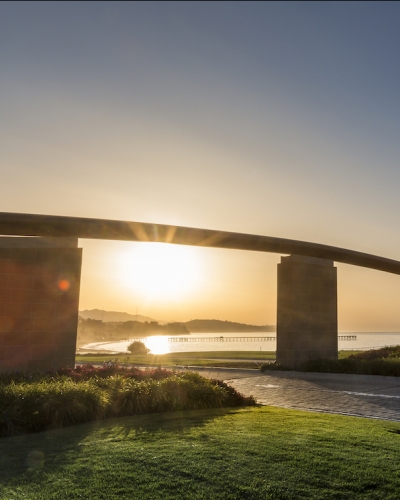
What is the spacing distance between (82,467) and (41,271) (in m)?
9.89

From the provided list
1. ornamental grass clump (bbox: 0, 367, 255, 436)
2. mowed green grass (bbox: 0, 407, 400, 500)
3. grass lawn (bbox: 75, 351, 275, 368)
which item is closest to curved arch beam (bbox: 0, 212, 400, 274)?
ornamental grass clump (bbox: 0, 367, 255, 436)

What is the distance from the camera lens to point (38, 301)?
48.8 ft

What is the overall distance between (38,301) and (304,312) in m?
10.4

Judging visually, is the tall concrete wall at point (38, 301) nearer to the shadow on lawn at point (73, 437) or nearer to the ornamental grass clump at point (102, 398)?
the ornamental grass clump at point (102, 398)

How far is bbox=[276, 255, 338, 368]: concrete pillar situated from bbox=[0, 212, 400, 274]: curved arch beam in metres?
1.20

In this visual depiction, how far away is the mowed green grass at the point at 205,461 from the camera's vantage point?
5164 mm

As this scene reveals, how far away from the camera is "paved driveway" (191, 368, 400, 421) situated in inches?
413

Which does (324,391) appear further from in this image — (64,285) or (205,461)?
(205,461)

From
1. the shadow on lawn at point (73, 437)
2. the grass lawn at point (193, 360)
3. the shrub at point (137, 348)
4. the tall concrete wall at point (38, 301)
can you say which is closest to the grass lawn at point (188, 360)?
the grass lawn at point (193, 360)

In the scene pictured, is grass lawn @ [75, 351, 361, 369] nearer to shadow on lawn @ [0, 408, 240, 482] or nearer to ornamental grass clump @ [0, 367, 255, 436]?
ornamental grass clump @ [0, 367, 255, 436]

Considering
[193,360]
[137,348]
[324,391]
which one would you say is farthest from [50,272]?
[137,348]

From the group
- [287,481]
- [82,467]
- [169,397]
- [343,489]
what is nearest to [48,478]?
[82,467]

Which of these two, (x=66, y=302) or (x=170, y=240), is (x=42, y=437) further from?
(x=170, y=240)

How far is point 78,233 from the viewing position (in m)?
14.9
